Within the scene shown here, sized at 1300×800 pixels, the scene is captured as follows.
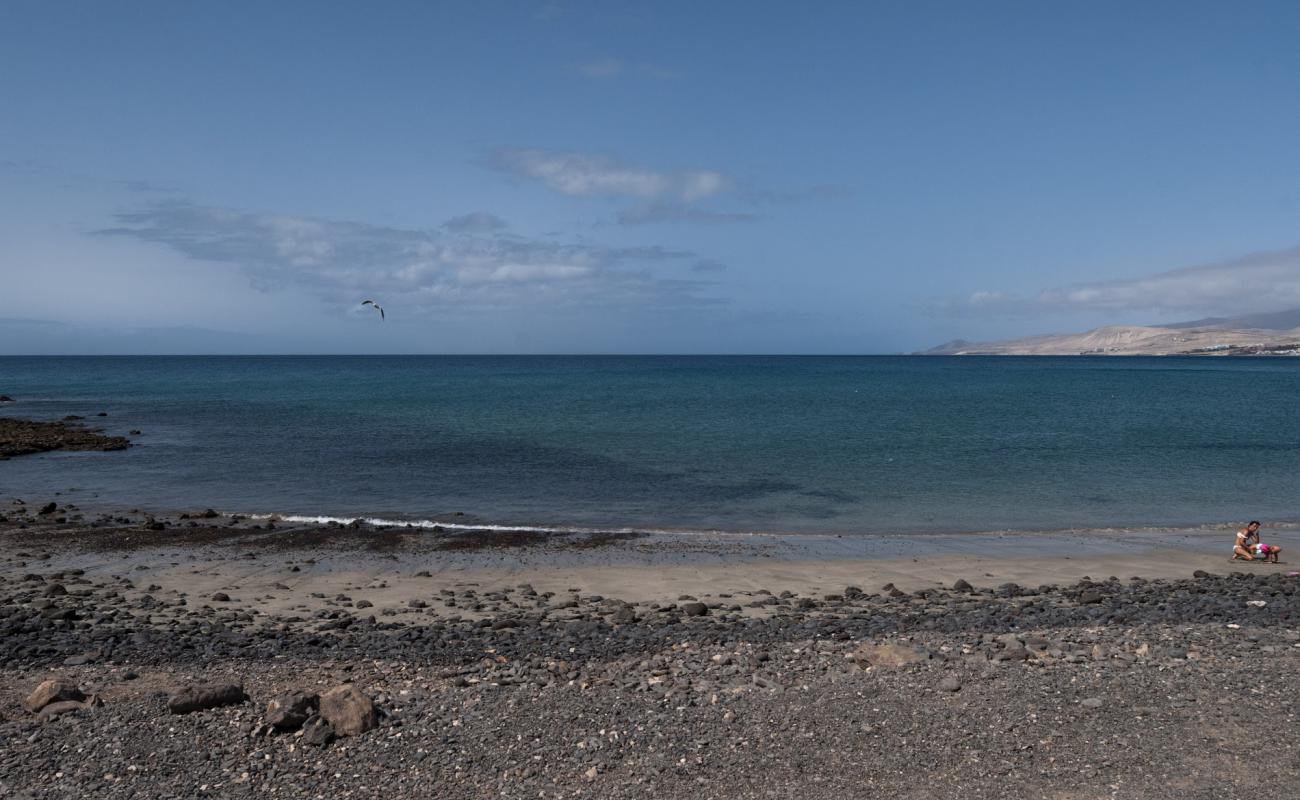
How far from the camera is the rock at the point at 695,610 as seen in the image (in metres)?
14.0

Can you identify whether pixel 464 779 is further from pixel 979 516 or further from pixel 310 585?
pixel 979 516

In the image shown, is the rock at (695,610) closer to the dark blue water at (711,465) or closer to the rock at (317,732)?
the rock at (317,732)

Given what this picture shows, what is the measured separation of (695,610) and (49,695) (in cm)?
867

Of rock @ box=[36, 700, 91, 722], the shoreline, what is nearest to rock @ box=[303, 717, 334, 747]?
rock @ box=[36, 700, 91, 722]

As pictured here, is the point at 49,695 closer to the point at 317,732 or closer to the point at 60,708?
the point at 60,708

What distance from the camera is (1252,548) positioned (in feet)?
61.2

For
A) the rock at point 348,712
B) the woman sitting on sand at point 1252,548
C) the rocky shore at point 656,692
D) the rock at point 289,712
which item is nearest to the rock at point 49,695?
the rocky shore at point 656,692

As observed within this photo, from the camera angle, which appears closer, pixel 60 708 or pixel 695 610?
pixel 60 708

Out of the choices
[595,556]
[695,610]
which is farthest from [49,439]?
[695,610]

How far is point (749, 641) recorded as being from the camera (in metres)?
11.9

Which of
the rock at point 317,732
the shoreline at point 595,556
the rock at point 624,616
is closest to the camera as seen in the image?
the rock at point 317,732

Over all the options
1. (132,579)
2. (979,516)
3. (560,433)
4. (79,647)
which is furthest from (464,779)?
(560,433)

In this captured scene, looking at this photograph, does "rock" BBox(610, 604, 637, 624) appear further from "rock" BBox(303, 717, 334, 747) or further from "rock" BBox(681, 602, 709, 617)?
"rock" BBox(303, 717, 334, 747)

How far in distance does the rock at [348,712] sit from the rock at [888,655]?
5.81m
